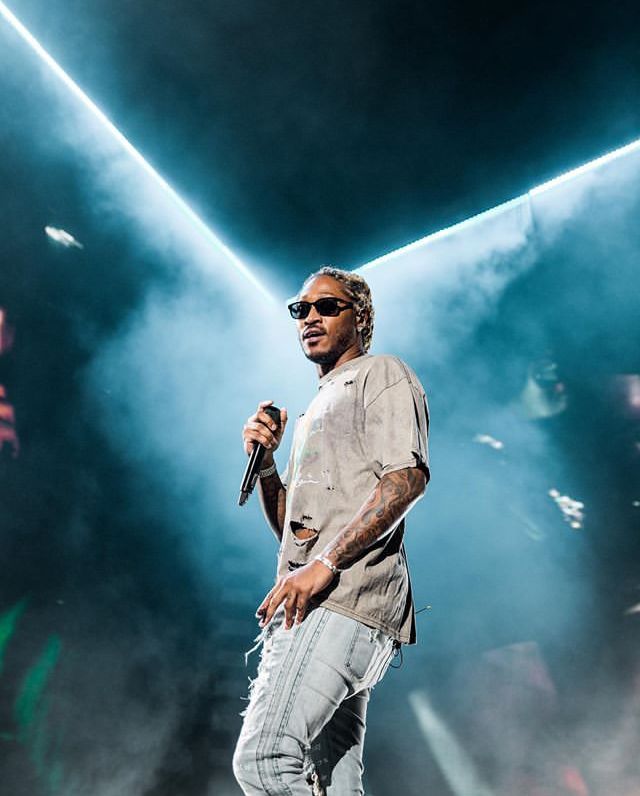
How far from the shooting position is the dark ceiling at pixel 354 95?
332 centimetres

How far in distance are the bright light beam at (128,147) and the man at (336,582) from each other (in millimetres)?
3467

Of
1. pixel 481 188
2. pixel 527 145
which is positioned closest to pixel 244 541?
pixel 481 188

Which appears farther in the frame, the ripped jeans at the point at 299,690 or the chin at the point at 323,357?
the chin at the point at 323,357

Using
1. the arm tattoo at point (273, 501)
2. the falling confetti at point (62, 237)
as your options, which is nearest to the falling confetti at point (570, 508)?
the arm tattoo at point (273, 501)

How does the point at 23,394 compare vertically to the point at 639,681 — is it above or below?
above

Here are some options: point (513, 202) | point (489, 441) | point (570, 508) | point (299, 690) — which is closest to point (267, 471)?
point (299, 690)

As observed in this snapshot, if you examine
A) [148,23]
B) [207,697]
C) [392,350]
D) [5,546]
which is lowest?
[207,697]

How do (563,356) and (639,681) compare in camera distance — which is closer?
(639,681)

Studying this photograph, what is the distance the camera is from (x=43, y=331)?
3740mm

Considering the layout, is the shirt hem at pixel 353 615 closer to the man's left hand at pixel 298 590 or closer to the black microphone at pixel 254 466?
the man's left hand at pixel 298 590

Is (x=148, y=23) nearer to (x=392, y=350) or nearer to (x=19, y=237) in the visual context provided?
(x=19, y=237)

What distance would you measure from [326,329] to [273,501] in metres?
0.51

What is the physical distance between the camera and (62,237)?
3.93 meters

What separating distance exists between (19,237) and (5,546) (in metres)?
1.86
